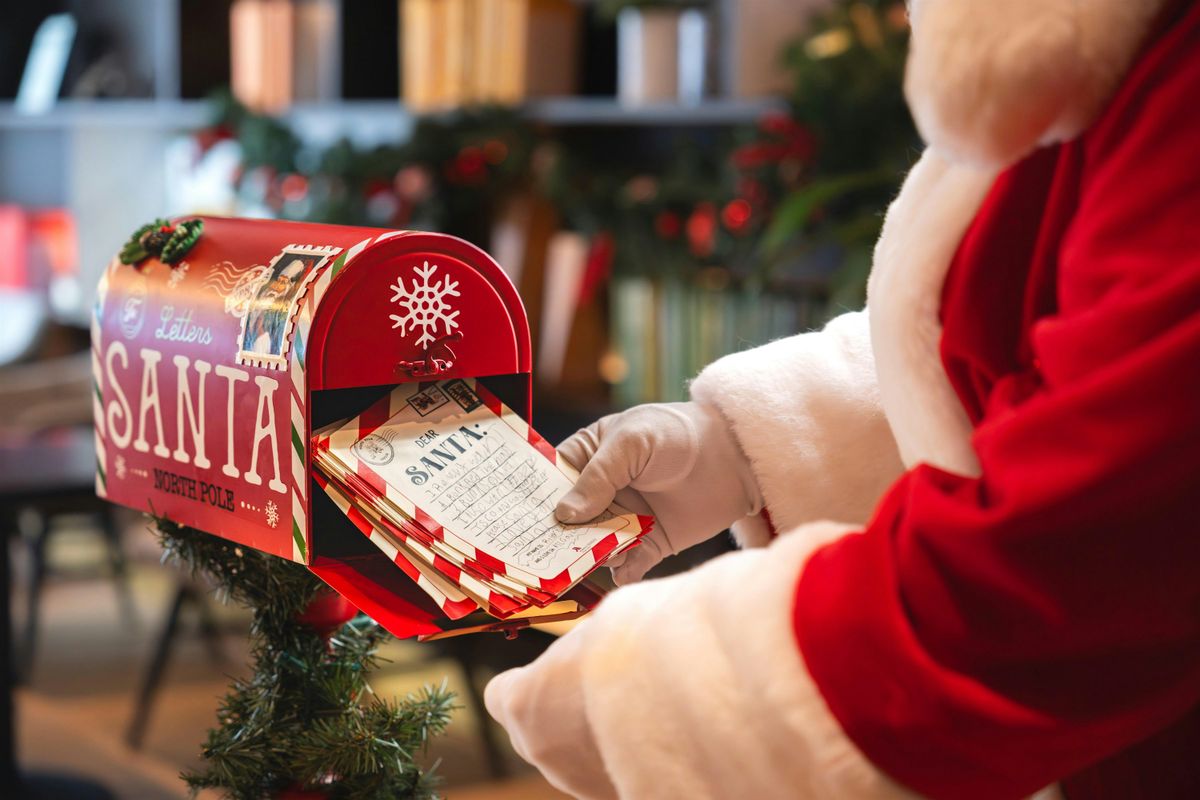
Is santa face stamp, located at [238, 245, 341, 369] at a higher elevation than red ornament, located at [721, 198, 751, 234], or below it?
higher

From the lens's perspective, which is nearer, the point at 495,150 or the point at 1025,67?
the point at 1025,67

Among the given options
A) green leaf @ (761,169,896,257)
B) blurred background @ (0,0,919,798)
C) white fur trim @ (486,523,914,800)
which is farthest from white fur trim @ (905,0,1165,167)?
green leaf @ (761,169,896,257)

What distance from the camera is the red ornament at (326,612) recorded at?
105 cm

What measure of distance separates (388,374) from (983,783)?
0.46 meters

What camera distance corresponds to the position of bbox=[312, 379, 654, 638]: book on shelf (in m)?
0.85

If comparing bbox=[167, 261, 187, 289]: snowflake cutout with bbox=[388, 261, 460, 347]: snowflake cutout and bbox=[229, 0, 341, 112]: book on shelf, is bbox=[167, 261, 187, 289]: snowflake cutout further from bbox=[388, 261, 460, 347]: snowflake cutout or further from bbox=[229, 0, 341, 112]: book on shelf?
bbox=[229, 0, 341, 112]: book on shelf

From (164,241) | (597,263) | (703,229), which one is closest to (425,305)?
(164,241)

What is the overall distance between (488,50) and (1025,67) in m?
2.92

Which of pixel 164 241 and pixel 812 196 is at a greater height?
pixel 164 241

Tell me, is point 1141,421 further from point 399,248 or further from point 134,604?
point 134,604

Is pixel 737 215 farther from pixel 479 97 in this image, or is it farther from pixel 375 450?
pixel 375 450

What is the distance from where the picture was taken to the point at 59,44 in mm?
4621

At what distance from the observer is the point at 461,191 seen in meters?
3.49

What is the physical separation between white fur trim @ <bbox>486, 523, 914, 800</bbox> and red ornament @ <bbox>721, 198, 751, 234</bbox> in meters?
2.26
